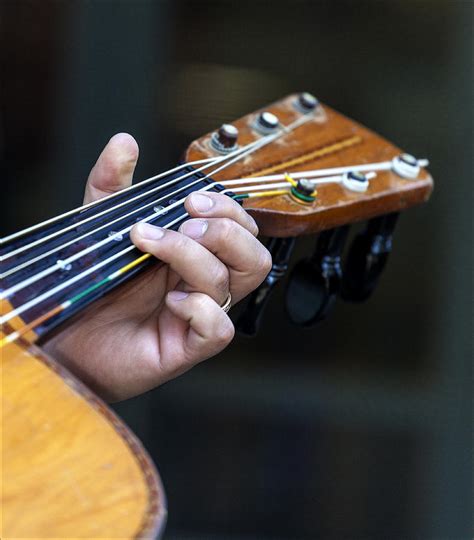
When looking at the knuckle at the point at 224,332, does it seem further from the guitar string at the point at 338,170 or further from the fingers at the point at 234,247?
the guitar string at the point at 338,170

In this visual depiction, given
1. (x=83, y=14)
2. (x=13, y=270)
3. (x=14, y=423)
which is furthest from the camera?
(x=83, y=14)

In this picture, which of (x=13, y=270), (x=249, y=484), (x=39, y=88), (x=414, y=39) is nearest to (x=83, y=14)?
(x=39, y=88)

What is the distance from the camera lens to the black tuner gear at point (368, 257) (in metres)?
1.21

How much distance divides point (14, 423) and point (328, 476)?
69.6 inches

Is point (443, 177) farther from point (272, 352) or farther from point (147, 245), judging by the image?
point (147, 245)

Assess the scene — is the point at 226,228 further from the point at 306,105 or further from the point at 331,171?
the point at 306,105

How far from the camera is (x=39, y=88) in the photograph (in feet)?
7.06

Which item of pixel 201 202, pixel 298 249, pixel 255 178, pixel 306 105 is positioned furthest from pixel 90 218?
pixel 298 249

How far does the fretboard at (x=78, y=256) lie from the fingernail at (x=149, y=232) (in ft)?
0.08

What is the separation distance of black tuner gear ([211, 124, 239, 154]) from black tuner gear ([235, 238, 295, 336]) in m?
0.13

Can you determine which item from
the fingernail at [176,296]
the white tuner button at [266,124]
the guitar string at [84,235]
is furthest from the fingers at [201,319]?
the white tuner button at [266,124]

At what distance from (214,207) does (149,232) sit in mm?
88

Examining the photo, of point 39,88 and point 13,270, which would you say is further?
point 39,88

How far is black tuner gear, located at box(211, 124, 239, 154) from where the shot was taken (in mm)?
1073
